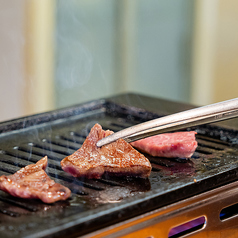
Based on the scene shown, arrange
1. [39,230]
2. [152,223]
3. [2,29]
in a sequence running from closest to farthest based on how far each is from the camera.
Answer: [39,230]
[152,223]
[2,29]

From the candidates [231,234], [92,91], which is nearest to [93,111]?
[231,234]

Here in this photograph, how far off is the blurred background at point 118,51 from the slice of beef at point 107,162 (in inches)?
105

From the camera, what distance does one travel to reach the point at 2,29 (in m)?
3.87

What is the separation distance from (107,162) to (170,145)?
0.30m

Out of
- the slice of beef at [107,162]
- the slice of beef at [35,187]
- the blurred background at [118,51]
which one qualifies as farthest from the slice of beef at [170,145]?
the blurred background at [118,51]

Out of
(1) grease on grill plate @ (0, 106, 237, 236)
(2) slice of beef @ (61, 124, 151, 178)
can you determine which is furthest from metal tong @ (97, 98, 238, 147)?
(1) grease on grill plate @ (0, 106, 237, 236)

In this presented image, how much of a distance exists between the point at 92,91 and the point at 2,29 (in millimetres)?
1542

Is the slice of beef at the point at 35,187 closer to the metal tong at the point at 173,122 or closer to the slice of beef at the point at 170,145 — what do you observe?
the metal tong at the point at 173,122

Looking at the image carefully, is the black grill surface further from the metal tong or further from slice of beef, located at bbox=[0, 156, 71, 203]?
the metal tong

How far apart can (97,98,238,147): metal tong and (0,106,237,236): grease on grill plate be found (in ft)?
0.47

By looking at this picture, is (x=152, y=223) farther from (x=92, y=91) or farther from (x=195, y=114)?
(x=92, y=91)

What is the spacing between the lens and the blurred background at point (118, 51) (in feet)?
13.7

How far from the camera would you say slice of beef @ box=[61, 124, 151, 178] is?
145 centimetres

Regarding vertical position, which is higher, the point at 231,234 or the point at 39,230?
the point at 39,230
